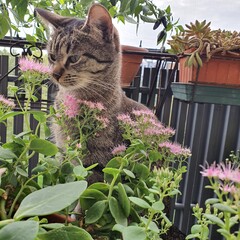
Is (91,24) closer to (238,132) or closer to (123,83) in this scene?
(123,83)

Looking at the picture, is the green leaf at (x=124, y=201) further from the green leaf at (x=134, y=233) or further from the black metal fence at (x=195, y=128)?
the black metal fence at (x=195, y=128)

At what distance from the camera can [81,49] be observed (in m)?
0.91

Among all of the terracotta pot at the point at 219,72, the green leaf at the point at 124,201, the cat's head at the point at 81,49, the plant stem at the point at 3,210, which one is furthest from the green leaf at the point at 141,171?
the terracotta pot at the point at 219,72

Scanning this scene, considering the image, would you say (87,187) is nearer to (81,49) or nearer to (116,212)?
(116,212)

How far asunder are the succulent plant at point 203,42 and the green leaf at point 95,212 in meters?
0.62

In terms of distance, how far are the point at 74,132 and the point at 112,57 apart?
1.22 feet

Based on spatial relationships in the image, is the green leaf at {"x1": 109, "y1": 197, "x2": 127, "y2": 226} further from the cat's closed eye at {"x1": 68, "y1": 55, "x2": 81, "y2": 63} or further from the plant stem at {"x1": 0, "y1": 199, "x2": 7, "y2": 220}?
the cat's closed eye at {"x1": 68, "y1": 55, "x2": 81, "y2": 63}

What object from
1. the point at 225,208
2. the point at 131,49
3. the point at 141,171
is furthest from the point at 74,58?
the point at 225,208

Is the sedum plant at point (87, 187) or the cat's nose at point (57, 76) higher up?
the cat's nose at point (57, 76)

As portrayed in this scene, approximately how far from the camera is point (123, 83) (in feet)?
3.99


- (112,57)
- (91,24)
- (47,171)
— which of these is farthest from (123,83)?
(47,171)

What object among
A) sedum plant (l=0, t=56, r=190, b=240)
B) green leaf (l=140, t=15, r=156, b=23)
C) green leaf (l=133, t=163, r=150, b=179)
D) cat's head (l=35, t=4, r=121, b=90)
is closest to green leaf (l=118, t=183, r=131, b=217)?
sedum plant (l=0, t=56, r=190, b=240)

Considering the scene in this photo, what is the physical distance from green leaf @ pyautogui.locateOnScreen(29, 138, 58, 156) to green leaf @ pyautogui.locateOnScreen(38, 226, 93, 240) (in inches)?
5.9

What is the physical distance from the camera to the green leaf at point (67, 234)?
1.00 ft
